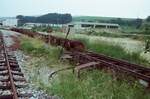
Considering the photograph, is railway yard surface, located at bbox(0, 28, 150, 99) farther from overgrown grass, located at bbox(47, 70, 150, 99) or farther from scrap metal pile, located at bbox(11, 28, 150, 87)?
overgrown grass, located at bbox(47, 70, 150, 99)

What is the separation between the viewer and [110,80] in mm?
9828

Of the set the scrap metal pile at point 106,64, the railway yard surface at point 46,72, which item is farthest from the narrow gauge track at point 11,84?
the scrap metal pile at point 106,64

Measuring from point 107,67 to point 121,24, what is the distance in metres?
149

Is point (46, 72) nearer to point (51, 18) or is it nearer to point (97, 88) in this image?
point (97, 88)

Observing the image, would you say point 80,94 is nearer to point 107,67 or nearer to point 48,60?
point 107,67

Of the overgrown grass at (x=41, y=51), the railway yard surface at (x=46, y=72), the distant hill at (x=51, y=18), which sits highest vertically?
the railway yard surface at (x=46, y=72)

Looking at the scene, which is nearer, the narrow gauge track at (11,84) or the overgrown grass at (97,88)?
the narrow gauge track at (11,84)

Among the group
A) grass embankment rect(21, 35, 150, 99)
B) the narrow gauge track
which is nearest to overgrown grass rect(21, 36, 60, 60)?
the narrow gauge track

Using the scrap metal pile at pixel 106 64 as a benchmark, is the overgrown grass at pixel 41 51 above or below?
below

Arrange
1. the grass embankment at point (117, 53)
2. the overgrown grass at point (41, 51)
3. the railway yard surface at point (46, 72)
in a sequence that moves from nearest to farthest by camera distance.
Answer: the railway yard surface at point (46, 72) → the overgrown grass at point (41, 51) → the grass embankment at point (117, 53)

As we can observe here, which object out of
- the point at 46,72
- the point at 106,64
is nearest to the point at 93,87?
the point at 106,64

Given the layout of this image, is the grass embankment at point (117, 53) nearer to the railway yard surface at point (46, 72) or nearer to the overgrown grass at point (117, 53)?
the overgrown grass at point (117, 53)

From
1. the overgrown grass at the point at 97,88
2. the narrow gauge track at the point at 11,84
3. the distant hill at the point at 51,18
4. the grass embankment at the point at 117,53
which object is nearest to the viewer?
the narrow gauge track at the point at 11,84

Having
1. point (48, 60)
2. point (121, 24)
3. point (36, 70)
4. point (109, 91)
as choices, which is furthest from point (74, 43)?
point (121, 24)
